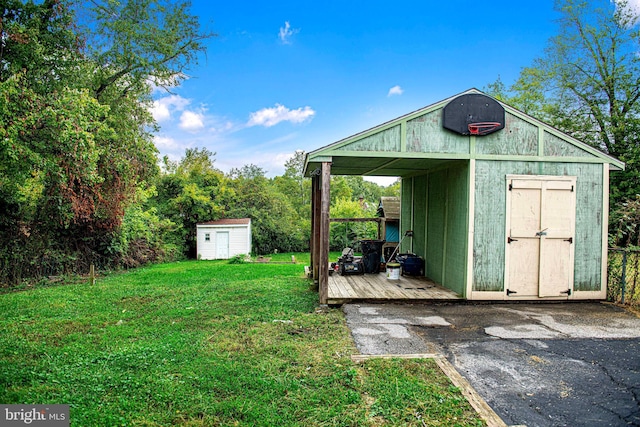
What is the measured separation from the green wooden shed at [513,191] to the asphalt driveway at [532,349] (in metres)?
0.48

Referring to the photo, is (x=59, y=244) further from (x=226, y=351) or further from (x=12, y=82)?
(x=226, y=351)

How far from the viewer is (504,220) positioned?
248 inches

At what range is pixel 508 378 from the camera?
11.1 ft

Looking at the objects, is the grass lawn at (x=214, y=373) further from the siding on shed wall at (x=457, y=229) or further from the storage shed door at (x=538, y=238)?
the storage shed door at (x=538, y=238)

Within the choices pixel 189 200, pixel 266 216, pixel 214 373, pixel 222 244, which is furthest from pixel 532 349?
pixel 266 216

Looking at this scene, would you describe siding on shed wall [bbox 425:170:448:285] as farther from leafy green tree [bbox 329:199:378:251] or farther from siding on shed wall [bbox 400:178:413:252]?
leafy green tree [bbox 329:199:378:251]

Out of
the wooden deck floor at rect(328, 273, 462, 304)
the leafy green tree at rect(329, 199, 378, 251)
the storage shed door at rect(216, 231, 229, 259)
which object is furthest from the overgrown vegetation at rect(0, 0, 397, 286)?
the leafy green tree at rect(329, 199, 378, 251)

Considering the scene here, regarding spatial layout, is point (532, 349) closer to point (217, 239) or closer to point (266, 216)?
point (217, 239)

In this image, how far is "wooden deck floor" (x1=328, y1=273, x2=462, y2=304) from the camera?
20.6 feet

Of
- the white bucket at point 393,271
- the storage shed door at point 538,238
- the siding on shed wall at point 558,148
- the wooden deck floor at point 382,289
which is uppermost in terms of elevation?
the siding on shed wall at point 558,148

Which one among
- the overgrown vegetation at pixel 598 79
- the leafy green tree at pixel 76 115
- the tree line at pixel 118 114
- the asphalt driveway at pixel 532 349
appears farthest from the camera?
the overgrown vegetation at pixel 598 79

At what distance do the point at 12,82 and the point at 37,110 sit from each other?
27.2 inches

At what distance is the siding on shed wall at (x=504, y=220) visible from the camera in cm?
629

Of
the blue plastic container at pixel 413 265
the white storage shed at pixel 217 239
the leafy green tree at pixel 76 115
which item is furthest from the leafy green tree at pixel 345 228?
the blue plastic container at pixel 413 265
